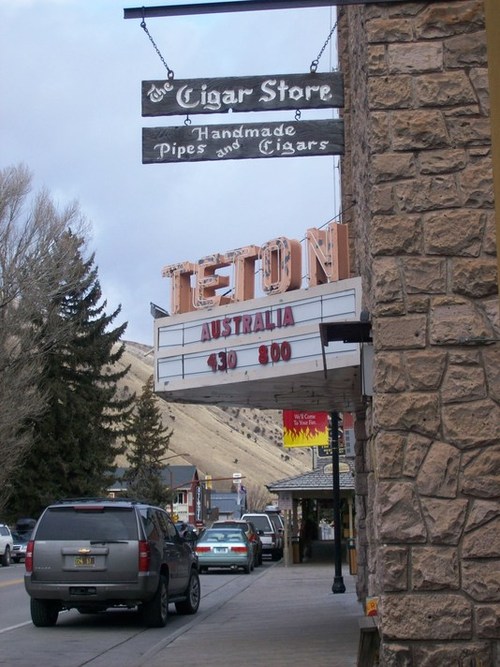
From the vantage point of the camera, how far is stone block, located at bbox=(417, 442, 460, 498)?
7496 mm

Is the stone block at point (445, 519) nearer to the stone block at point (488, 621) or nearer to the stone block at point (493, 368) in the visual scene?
the stone block at point (488, 621)

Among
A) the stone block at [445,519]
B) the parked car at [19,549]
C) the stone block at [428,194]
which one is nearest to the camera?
the stone block at [445,519]

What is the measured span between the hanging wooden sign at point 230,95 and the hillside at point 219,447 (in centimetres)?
13947

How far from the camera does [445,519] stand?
745cm

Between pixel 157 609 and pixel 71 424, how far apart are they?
40.8m

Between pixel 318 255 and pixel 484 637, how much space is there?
684cm

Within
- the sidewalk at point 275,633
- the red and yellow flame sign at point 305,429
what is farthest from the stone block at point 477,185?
the red and yellow flame sign at point 305,429

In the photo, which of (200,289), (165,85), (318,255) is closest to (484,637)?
(165,85)

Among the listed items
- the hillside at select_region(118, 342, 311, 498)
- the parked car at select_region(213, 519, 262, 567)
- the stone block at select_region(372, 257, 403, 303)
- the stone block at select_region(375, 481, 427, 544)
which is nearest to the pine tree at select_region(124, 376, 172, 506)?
the parked car at select_region(213, 519, 262, 567)

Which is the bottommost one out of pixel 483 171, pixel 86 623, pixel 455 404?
pixel 86 623

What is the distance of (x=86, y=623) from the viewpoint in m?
16.4

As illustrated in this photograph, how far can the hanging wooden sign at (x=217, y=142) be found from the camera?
891cm

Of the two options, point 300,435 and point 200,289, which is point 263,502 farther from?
point 200,289

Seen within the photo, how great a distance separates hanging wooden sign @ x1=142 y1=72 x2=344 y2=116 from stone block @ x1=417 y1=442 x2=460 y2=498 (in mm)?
3224
